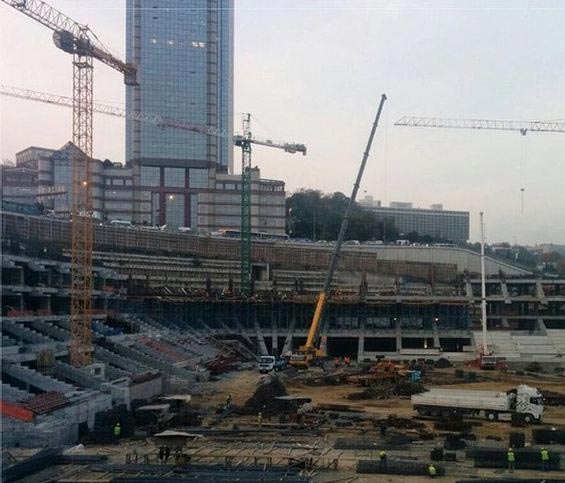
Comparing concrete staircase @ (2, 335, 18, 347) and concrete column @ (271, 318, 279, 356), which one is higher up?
concrete staircase @ (2, 335, 18, 347)

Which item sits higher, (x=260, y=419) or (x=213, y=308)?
(x=213, y=308)

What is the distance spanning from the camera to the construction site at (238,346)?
14.4 m

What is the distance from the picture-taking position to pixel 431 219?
12019 centimetres

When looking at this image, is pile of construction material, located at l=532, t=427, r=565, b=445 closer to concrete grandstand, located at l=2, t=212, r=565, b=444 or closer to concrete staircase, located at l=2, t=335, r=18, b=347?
concrete grandstand, located at l=2, t=212, r=565, b=444

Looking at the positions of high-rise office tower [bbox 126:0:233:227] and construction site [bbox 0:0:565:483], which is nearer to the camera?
construction site [bbox 0:0:565:483]

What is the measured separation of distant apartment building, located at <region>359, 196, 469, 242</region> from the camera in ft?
382

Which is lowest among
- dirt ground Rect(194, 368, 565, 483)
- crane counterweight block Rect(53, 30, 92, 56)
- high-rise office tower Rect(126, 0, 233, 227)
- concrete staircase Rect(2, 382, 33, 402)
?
dirt ground Rect(194, 368, 565, 483)

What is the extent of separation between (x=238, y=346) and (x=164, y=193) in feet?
98.9

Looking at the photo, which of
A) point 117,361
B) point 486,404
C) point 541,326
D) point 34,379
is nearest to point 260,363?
point 117,361

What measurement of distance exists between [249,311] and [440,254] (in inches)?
865

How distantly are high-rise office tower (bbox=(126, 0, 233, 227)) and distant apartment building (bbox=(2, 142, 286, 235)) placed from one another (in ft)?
0.45

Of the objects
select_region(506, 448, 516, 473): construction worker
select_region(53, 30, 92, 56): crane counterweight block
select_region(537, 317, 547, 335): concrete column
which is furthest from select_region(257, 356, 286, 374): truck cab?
select_region(537, 317, 547, 335): concrete column

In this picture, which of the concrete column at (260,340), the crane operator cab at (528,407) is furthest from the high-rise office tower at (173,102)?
the crane operator cab at (528,407)

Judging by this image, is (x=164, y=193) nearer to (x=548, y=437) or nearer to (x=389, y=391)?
(x=389, y=391)
